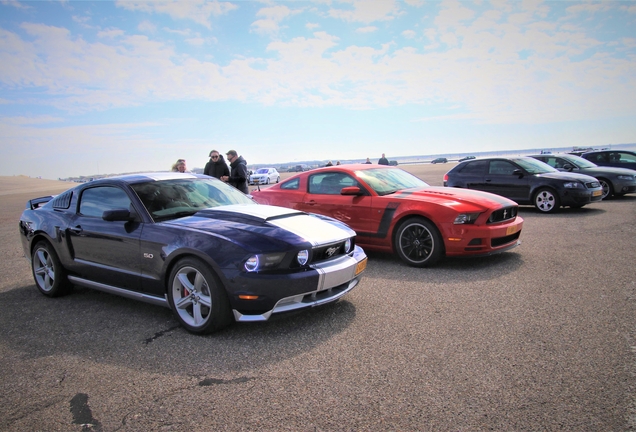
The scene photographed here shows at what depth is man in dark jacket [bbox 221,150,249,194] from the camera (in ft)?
33.2

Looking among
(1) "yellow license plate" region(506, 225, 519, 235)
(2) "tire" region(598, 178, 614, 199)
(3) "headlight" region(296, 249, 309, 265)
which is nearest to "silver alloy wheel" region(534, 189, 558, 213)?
(2) "tire" region(598, 178, 614, 199)

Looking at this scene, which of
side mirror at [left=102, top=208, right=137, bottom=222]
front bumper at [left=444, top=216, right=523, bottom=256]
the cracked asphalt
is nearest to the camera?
the cracked asphalt

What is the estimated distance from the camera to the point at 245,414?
8.70 feet

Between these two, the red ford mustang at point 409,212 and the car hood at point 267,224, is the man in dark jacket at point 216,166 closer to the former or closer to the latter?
the red ford mustang at point 409,212

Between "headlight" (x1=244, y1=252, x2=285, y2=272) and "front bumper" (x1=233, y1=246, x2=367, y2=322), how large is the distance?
8cm

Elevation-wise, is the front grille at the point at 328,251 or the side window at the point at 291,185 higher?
the side window at the point at 291,185

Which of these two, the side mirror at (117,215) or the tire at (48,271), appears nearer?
the side mirror at (117,215)

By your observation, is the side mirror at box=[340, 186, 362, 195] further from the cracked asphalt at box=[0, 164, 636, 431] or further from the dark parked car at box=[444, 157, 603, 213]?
the dark parked car at box=[444, 157, 603, 213]

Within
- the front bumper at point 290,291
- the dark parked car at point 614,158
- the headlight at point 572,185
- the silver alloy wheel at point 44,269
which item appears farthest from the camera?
the dark parked car at point 614,158

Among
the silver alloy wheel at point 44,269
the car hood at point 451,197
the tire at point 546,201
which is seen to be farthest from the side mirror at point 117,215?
the tire at point 546,201

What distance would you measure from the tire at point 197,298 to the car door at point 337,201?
10.9 feet

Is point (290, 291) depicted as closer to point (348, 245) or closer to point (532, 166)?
point (348, 245)

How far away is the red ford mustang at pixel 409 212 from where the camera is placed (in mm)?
5953

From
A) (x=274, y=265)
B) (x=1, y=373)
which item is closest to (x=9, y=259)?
(x=1, y=373)
